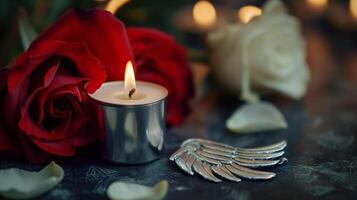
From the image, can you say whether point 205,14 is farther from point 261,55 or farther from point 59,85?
point 59,85

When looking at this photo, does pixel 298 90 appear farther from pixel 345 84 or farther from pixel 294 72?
pixel 345 84

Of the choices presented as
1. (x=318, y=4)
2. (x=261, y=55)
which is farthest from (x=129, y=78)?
(x=318, y=4)

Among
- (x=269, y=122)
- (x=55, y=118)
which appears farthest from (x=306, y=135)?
(x=55, y=118)

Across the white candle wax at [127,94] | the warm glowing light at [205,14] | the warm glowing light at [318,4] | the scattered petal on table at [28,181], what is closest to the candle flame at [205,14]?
the warm glowing light at [205,14]

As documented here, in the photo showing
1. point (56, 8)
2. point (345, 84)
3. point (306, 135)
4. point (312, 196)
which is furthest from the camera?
point (345, 84)

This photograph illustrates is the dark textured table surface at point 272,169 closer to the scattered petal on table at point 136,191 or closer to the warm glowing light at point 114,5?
the scattered petal on table at point 136,191

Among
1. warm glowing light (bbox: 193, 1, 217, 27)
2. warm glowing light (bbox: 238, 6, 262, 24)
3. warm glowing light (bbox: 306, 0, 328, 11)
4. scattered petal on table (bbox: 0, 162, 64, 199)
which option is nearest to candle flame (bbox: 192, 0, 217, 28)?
warm glowing light (bbox: 193, 1, 217, 27)

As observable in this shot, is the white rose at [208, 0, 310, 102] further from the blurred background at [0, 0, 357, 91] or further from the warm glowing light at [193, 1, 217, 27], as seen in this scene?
the warm glowing light at [193, 1, 217, 27]
